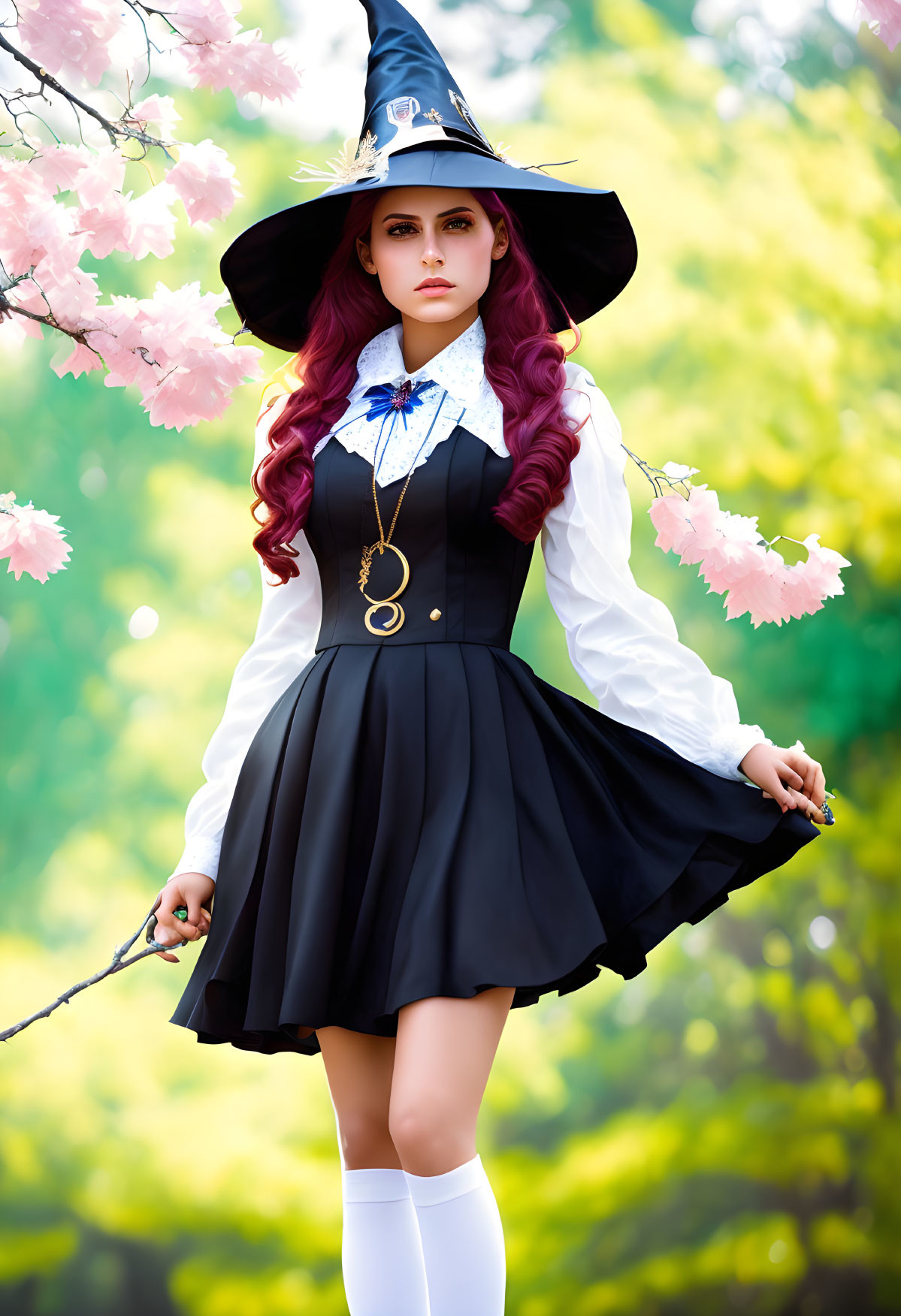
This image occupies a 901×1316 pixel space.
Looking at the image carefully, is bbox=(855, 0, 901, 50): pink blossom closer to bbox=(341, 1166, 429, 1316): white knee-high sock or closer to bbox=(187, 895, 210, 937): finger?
bbox=(187, 895, 210, 937): finger

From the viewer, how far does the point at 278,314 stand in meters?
2.11

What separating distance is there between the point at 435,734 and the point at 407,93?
3.07ft

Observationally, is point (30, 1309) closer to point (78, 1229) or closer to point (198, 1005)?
point (78, 1229)

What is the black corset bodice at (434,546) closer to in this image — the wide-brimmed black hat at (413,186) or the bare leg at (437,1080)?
the wide-brimmed black hat at (413,186)

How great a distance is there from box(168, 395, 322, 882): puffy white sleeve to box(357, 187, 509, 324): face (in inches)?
11.3

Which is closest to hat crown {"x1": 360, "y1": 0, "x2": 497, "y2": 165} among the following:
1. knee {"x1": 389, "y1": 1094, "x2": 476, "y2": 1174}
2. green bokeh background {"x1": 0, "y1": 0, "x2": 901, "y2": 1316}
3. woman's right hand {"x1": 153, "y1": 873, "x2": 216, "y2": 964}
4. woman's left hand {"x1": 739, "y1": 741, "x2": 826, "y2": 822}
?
woman's left hand {"x1": 739, "y1": 741, "x2": 826, "y2": 822}

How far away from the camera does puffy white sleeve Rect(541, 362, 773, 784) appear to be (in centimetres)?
173

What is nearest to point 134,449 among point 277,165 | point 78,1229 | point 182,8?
point 277,165

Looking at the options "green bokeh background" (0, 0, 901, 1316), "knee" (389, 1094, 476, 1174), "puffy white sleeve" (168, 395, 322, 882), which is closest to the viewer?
"knee" (389, 1094, 476, 1174)

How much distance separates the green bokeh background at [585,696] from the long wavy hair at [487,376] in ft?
4.99

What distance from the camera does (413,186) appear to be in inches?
70.9

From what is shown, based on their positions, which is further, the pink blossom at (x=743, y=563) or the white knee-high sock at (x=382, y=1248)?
the pink blossom at (x=743, y=563)

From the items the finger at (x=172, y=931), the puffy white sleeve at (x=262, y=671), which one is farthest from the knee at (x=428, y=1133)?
the puffy white sleeve at (x=262, y=671)

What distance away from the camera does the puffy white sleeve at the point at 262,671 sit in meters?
1.88
